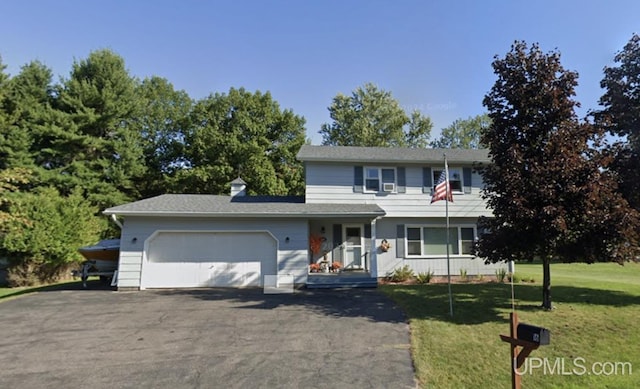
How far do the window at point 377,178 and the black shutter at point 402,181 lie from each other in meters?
0.22

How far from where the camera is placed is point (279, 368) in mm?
6031

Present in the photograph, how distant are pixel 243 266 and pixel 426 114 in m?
26.8

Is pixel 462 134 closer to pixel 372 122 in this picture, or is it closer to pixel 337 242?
pixel 372 122

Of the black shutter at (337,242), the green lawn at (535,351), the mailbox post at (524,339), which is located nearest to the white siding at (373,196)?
the black shutter at (337,242)

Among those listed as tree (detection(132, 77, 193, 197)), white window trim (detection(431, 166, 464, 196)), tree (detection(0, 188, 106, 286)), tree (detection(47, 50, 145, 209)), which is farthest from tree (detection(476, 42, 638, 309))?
tree (detection(47, 50, 145, 209))

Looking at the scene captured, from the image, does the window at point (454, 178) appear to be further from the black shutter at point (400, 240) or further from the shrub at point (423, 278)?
the shrub at point (423, 278)

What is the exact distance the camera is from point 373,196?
1541 cm

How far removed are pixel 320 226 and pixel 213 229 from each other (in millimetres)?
4433

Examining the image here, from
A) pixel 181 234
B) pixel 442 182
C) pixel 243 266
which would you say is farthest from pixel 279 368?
pixel 181 234

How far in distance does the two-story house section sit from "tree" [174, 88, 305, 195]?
37.8 ft

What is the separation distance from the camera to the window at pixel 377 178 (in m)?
15.5

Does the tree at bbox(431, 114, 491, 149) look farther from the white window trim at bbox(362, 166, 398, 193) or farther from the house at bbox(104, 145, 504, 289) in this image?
the white window trim at bbox(362, 166, 398, 193)

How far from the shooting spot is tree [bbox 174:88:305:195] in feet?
86.7

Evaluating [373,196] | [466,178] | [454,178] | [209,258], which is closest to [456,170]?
[454,178]
